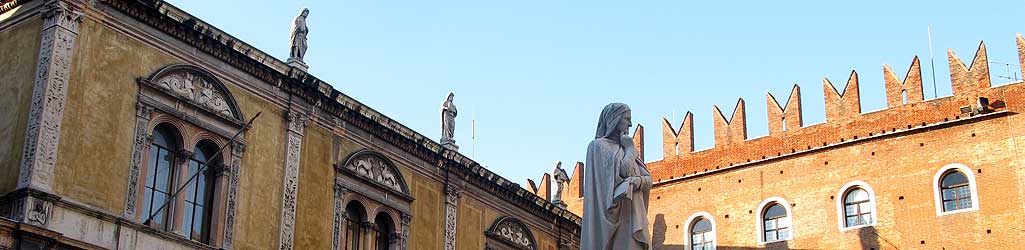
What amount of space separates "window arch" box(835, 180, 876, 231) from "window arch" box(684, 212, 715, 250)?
380 cm

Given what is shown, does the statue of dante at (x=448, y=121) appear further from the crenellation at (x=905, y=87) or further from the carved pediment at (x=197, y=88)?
the crenellation at (x=905, y=87)

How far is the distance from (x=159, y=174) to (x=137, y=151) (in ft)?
2.00

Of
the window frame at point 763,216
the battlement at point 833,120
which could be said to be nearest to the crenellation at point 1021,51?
the battlement at point 833,120

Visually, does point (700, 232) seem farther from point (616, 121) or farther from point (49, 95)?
point (616, 121)

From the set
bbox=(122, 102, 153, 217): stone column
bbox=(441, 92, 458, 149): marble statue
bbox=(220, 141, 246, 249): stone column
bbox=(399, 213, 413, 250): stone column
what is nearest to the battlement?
bbox=(441, 92, 458, 149): marble statue

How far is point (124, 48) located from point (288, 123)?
11.9ft

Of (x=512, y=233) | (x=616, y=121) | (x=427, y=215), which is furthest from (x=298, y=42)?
(x=616, y=121)

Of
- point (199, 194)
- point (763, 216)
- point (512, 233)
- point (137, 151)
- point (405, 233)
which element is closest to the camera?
point (137, 151)

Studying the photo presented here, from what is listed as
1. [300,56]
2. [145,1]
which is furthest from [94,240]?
[300,56]

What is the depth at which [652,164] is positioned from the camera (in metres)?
36.0

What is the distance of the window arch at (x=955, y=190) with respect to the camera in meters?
29.9

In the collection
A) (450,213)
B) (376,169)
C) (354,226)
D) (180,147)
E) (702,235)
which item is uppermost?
(702,235)

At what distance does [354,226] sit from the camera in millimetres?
22469

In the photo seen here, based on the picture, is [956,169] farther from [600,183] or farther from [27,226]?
[600,183]
